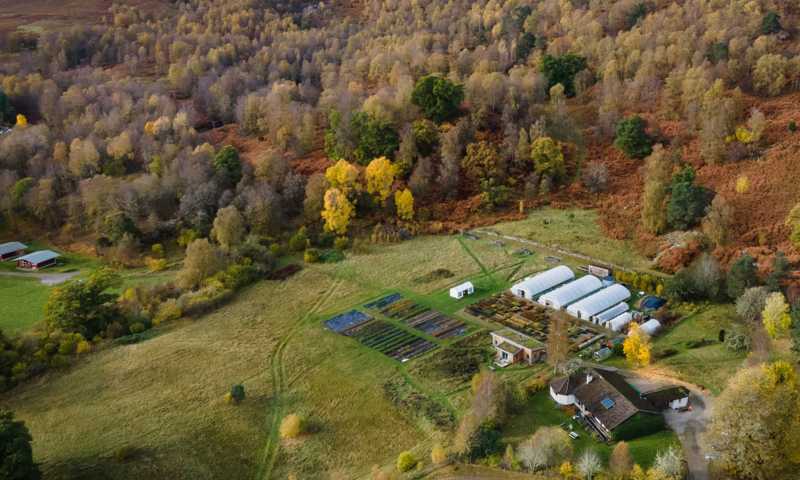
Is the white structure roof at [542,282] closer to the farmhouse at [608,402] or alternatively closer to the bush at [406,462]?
the farmhouse at [608,402]

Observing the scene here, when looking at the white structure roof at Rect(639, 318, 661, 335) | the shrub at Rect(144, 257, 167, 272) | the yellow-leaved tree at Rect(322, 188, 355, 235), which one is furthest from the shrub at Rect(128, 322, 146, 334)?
the white structure roof at Rect(639, 318, 661, 335)

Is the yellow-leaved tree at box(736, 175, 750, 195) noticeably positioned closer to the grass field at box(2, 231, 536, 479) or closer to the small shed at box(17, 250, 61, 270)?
the grass field at box(2, 231, 536, 479)

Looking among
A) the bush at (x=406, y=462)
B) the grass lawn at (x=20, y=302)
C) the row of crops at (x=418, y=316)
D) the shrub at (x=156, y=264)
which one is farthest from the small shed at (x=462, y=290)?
the grass lawn at (x=20, y=302)

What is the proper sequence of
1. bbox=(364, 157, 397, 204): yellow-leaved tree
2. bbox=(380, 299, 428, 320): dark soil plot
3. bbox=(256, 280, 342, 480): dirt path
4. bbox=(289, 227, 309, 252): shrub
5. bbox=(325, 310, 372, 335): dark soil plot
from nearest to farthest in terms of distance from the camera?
1. bbox=(256, 280, 342, 480): dirt path
2. bbox=(325, 310, 372, 335): dark soil plot
3. bbox=(380, 299, 428, 320): dark soil plot
4. bbox=(289, 227, 309, 252): shrub
5. bbox=(364, 157, 397, 204): yellow-leaved tree

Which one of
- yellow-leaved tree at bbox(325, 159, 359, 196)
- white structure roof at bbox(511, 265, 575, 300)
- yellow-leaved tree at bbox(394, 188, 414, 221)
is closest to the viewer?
white structure roof at bbox(511, 265, 575, 300)

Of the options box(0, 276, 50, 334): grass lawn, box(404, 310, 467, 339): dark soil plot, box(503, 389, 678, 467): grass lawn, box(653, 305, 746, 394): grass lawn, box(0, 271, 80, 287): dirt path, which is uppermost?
box(653, 305, 746, 394): grass lawn

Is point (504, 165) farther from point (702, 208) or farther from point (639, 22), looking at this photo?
point (639, 22)
